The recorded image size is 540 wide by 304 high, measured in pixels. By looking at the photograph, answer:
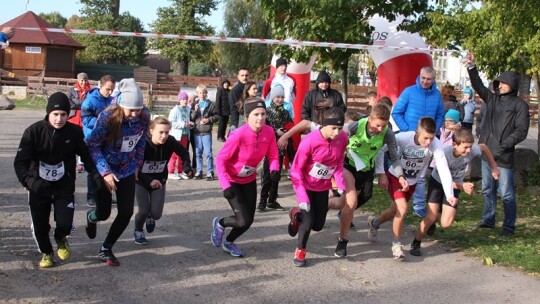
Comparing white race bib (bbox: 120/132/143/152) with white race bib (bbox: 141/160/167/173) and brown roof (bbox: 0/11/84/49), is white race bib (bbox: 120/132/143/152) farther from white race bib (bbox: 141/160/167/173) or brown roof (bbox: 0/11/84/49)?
brown roof (bbox: 0/11/84/49)

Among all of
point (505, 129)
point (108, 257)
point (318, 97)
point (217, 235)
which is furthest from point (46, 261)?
point (505, 129)

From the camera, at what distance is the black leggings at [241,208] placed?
658 cm

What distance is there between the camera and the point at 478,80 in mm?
Answer: 8367

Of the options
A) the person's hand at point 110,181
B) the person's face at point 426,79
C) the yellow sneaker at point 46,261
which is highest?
the person's face at point 426,79

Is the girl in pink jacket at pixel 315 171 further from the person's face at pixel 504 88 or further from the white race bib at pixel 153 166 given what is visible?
the person's face at pixel 504 88

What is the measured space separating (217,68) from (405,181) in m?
63.8

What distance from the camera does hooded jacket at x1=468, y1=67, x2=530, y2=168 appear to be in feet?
26.6

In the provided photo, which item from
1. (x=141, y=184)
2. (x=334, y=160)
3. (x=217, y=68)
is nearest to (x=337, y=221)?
(x=334, y=160)

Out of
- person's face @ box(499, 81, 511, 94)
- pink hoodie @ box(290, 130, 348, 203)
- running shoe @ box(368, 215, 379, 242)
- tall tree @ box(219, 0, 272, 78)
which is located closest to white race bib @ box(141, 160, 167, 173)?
pink hoodie @ box(290, 130, 348, 203)

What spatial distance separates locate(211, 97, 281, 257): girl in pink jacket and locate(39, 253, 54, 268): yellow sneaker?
1.76m

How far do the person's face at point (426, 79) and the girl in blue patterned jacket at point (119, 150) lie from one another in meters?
4.02

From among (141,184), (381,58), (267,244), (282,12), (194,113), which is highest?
(282,12)

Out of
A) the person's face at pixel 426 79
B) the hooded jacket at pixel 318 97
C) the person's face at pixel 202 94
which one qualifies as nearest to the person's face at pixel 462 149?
the person's face at pixel 426 79

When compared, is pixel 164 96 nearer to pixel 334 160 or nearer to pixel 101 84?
pixel 101 84
